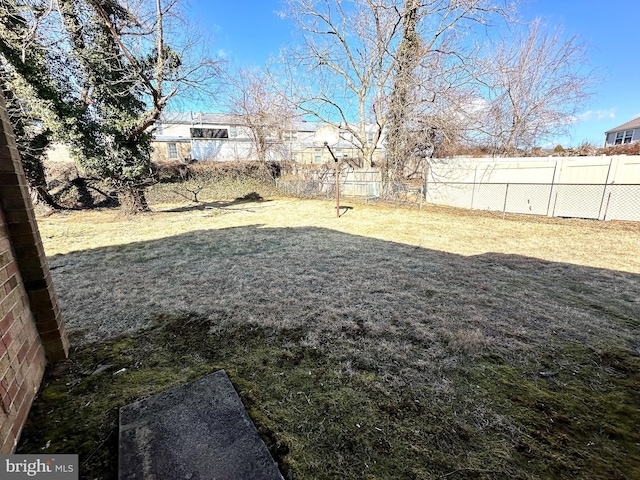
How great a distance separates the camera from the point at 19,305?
6.05 ft

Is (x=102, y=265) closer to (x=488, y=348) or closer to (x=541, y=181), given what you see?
(x=488, y=348)

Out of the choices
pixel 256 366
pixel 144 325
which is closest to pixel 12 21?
pixel 144 325

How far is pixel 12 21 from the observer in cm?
668

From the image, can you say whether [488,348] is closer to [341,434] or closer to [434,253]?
[341,434]

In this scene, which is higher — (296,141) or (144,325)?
(296,141)

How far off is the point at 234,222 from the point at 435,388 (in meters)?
7.98

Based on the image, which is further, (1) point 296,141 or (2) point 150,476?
(1) point 296,141

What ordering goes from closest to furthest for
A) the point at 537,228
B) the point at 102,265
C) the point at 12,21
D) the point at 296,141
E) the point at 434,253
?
the point at 102,265 → the point at 434,253 → the point at 12,21 → the point at 537,228 → the point at 296,141

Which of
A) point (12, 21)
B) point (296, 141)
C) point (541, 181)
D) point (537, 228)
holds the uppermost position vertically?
point (12, 21)

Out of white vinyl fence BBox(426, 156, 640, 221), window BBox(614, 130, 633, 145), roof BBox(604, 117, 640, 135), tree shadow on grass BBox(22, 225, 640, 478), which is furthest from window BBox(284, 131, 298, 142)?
window BBox(614, 130, 633, 145)

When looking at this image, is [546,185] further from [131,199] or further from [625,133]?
[625,133]

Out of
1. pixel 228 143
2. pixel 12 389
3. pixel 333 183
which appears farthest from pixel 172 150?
pixel 12 389

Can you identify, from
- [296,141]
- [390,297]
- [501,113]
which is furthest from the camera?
[296,141]

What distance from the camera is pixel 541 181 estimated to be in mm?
9430
